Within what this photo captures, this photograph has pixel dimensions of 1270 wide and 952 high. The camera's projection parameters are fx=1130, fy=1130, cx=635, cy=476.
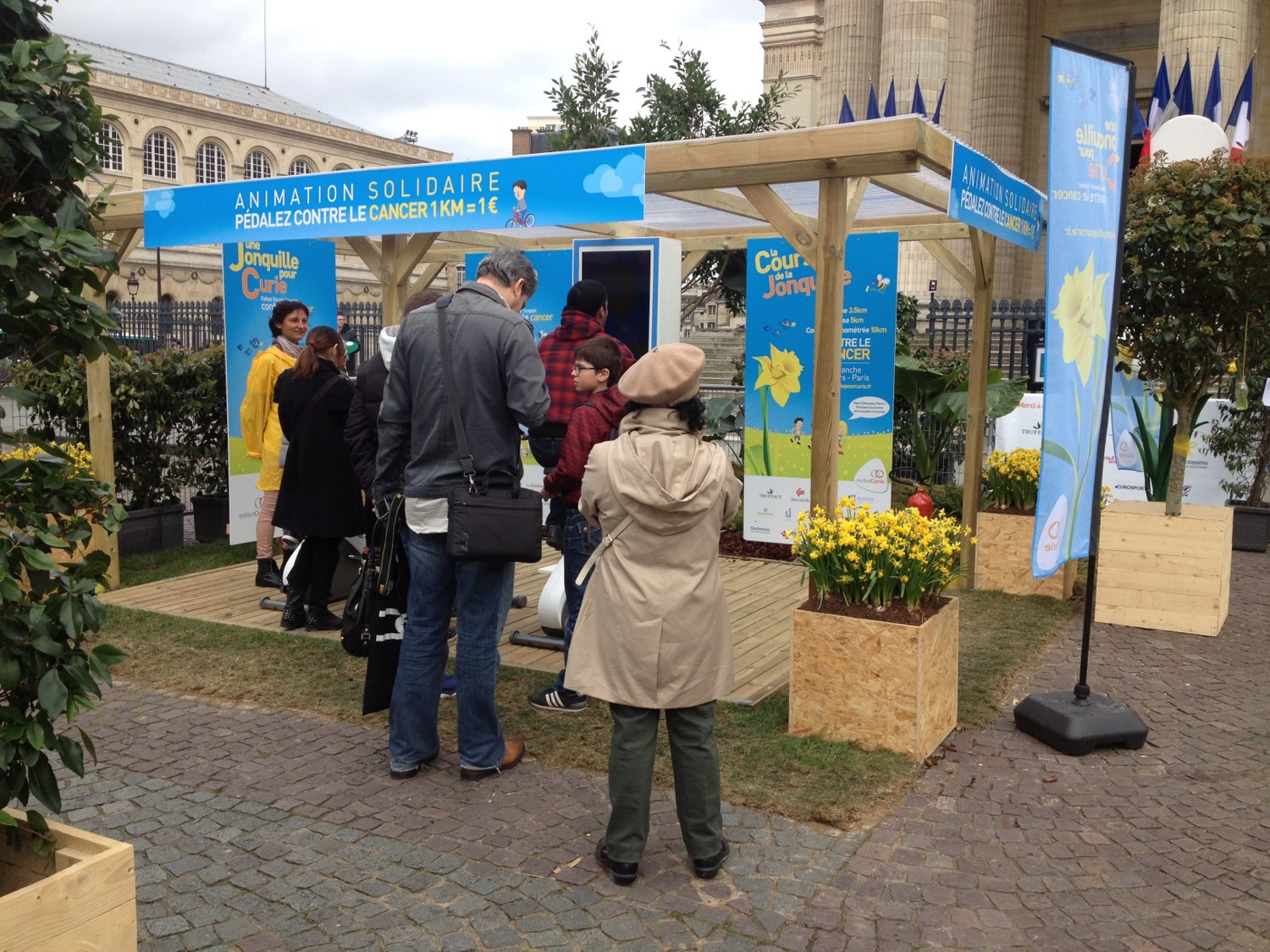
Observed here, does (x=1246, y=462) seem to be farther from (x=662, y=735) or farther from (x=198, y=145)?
(x=198, y=145)

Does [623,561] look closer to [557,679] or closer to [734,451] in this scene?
[557,679]

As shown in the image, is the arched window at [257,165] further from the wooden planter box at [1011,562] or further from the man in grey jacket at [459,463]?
the man in grey jacket at [459,463]

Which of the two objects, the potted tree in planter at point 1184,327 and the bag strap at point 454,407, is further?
the potted tree in planter at point 1184,327

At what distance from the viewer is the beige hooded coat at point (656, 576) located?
3.71 meters

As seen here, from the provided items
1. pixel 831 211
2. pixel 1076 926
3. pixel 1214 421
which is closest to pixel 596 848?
pixel 1076 926

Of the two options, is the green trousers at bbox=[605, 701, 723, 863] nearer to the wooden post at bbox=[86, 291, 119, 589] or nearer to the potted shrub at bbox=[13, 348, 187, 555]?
the wooden post at bbox=[86, 291, 119, 589]

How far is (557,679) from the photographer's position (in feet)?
18.7

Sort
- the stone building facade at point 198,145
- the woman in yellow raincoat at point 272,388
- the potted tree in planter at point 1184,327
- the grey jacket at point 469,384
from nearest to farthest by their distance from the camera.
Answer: the grey jacket at point 469,384, the potted tree in planter at point 1184,327, the woman in yellow raincoat at point 272,388, the stone building facade at point 198,145

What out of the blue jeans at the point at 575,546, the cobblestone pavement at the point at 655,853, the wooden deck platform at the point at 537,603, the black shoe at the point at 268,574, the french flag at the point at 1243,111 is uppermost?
the french flag at the point at 1243,111

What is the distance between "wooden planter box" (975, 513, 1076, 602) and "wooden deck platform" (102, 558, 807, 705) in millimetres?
1379

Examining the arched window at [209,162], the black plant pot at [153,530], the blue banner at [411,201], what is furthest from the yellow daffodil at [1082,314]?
the arched window at [209,162]

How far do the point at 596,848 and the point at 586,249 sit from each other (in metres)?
4.70

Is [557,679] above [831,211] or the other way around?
the other way around

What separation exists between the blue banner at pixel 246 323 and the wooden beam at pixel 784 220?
450 centimetres
